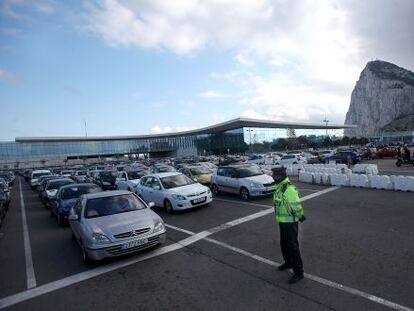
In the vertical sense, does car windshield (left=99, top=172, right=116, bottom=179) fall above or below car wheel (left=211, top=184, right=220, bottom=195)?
above

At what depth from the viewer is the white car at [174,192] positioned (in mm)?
11430

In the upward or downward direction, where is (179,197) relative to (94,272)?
upward

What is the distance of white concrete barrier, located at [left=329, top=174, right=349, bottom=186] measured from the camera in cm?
1496

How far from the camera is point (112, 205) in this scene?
7.81m

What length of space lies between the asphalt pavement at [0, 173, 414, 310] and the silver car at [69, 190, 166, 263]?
377 mm

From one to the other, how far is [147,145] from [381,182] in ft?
383

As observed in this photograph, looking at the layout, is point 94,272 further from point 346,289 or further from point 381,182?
point 381,182

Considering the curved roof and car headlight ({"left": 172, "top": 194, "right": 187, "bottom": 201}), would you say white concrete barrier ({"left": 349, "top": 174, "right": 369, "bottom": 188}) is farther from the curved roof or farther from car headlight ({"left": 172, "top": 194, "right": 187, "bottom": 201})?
the curved roof

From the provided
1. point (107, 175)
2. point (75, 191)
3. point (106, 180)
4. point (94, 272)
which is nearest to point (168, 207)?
point (75, 191)

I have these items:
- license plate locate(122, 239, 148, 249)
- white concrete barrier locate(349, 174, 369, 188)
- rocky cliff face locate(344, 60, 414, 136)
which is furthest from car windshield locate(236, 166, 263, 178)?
rocky cliff face locate(344, 60, 414, 136)

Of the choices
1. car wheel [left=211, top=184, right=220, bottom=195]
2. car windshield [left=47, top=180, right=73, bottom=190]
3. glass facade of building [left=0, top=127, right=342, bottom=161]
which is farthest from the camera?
glass facade of building [left=0, top=127, right=342, bottom=161]

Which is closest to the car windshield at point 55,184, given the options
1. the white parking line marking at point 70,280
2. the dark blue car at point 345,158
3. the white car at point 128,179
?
the white car at point 128,179

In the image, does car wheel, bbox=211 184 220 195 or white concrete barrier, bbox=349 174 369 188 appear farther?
car wheel, bbox=211 184 220 195

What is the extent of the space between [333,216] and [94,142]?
12146cm
